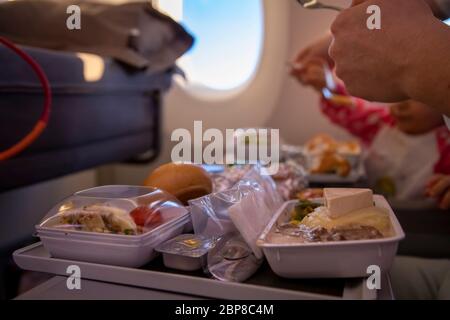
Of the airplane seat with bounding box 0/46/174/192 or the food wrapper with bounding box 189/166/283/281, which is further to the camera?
the airplane seat with bounding box 0/46/174/192

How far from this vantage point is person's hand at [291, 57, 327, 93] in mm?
1518

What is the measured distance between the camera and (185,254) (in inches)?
21.1

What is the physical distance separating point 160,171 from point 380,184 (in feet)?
2.98

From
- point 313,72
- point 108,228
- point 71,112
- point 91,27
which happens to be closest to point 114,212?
point 108,228

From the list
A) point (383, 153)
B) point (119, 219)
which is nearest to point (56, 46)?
point (119, 219)

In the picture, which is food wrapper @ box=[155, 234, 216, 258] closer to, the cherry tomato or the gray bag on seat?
the cherry tomato

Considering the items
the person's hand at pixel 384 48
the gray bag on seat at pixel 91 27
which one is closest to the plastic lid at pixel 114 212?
the person's hand at pixel 384 48

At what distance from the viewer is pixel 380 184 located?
1.39 m

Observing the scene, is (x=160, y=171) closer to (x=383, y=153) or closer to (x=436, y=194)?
(x=436, y=194)

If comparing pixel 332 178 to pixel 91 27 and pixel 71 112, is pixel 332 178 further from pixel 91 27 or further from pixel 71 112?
pixel 91 27

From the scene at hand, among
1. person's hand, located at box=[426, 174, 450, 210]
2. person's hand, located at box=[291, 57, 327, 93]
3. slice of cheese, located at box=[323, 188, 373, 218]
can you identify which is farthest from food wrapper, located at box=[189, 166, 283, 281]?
person's hand, located at box=[291, 57, 327, 93]

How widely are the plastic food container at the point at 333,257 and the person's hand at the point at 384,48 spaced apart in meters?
0.23

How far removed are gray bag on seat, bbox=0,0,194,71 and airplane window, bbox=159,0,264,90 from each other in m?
0.14

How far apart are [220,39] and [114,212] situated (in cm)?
117
